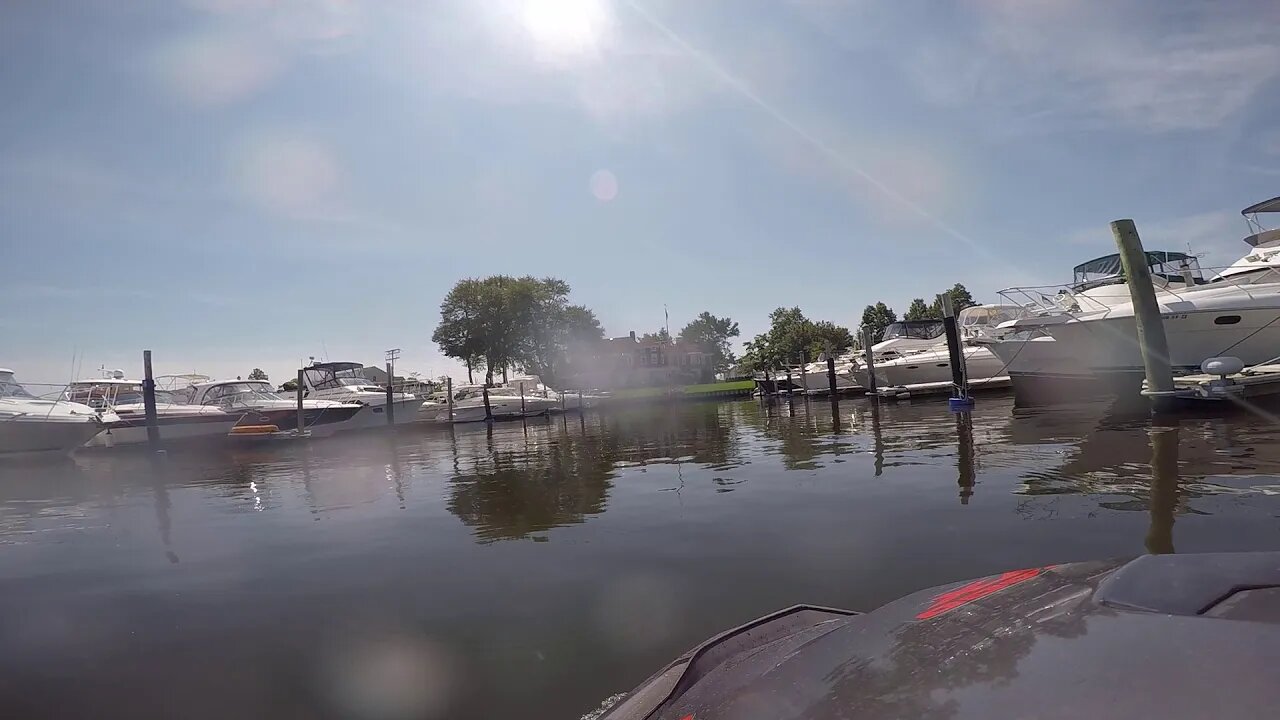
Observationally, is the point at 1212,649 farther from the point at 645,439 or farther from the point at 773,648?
the point at 645,439

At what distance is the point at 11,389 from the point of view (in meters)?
20.8

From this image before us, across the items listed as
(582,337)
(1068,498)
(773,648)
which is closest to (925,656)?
(773,648)

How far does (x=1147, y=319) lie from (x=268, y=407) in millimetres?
28344

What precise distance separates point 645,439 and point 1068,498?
39.7ft

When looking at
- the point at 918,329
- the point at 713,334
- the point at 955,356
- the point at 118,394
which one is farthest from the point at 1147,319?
the point at 713,334

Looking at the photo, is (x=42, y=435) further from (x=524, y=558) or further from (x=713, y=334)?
(x=713, y=334)

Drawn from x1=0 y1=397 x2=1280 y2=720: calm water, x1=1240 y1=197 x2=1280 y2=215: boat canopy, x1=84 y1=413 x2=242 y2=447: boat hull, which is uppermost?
x1=1240 y1=197 x2=1280 y2=215: boat canopy

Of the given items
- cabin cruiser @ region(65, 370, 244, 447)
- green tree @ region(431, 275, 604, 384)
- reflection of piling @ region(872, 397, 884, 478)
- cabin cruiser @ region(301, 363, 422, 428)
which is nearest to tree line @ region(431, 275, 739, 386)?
green tree @ region(431, 275, 604, 384)

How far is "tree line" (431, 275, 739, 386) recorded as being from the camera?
183 feet

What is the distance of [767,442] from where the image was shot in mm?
14266

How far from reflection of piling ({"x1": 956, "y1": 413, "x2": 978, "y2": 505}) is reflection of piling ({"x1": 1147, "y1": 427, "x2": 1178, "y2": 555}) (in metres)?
1.59

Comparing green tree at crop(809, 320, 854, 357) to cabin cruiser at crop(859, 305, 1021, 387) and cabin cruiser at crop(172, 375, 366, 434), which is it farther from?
cabin cruiser at crop(172, 375, 366, 434)

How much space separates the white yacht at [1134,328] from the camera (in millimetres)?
14836

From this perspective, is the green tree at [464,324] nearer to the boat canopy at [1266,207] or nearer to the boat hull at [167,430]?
the boat hull at [167,430]
